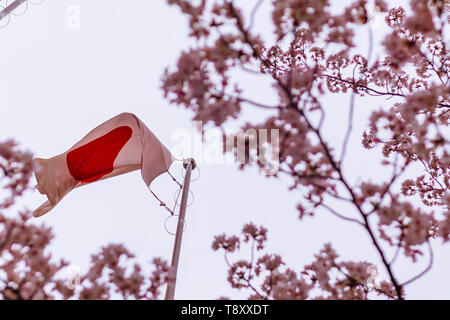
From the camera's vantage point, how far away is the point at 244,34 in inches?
86.7

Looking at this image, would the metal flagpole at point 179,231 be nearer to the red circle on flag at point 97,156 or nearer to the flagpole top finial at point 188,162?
the flagpole top finial at point 188,162

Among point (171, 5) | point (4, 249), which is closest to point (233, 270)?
point (4, 249)

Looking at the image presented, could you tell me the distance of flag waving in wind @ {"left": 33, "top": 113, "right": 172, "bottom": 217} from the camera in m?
5.27

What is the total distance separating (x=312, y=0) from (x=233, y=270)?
241cm

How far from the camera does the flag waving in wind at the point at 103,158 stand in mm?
5273

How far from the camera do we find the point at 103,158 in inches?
231

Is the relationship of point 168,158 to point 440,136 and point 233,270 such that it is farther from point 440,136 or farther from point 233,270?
point 440,136

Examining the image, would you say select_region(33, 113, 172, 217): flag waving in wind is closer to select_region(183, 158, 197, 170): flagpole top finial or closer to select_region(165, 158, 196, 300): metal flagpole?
select_region(183, 158, 197, 170): flagpole top finial

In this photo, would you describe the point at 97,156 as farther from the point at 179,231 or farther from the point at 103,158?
the point at 179,231

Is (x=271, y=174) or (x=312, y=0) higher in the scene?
(x=312, y=0)

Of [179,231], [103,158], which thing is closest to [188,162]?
[179,231]

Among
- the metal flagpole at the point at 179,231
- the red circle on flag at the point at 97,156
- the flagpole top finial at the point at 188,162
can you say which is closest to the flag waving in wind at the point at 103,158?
the red circle on flag at the point at 97,156

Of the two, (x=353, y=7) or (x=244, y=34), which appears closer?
(x=244, y=34)

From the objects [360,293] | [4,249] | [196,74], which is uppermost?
[196,74]
